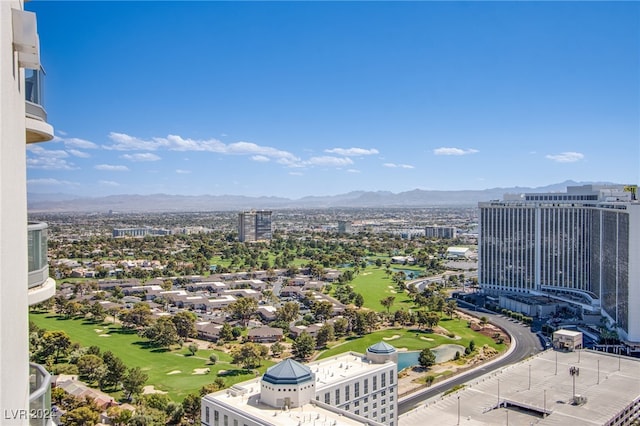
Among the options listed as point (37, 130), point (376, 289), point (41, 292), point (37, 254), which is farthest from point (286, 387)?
point (376, 289)

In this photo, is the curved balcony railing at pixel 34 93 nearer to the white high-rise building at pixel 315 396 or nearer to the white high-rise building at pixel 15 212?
the white high-rise building at pixel 15 212

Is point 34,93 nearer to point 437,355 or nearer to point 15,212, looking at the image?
point 15,212

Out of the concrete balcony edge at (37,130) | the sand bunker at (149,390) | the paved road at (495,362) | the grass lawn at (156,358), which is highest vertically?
the concrete balcony edge at (37,130)

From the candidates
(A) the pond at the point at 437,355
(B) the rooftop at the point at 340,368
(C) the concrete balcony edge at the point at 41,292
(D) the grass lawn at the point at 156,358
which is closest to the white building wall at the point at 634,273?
(A) the pond at the point at 437,355

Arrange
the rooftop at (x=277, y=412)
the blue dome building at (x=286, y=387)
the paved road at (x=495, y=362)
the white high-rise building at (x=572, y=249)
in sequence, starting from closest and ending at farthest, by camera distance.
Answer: the rooftop at (x=277, y=412) → the blue dome building at (x=286, y=387) → the paved road at (x=495, y=362) → the white high-rise building at (x=572, y=249)

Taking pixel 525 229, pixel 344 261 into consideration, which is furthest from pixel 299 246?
pixel 525 229

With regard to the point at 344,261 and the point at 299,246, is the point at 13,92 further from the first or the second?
the point at 299,246
